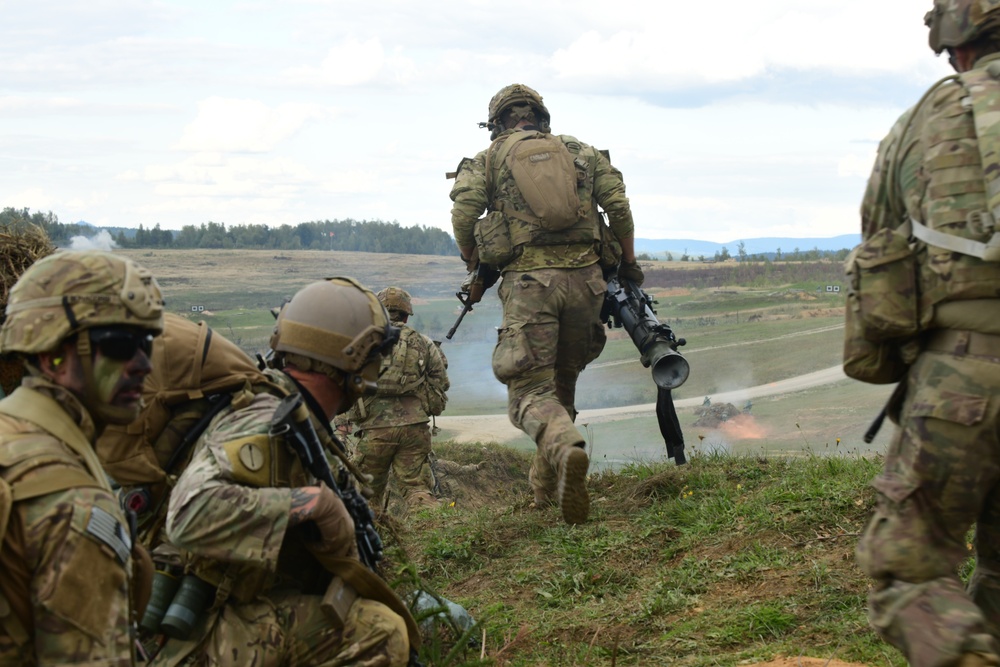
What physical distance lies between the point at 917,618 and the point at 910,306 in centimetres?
103

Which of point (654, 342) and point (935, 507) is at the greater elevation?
point (654, 342)

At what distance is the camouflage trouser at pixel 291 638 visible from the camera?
11.9 feet

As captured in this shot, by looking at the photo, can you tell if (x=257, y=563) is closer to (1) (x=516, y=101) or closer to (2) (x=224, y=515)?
(2) (x=224, y=515)

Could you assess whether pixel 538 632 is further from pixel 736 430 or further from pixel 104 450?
pixel 736 430

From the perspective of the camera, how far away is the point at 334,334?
3.97 metres

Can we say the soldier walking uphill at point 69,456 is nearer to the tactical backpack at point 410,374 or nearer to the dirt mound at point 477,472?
the tactical backpack at point 410,374

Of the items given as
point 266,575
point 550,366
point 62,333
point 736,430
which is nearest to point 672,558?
point 550,366

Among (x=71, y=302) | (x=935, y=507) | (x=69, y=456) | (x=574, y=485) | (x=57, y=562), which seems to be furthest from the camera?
(x=574, y=485)

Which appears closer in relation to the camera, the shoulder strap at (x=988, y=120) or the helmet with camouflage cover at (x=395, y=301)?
the shoulder strap at (x=988, y=120)

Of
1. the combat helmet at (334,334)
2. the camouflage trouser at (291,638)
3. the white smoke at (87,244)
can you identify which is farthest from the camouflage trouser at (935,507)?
the white smoke at (87,244)

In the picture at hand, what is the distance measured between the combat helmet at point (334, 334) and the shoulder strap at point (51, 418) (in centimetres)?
129

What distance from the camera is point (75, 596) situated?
8.21 ft

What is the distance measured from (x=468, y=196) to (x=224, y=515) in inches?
192

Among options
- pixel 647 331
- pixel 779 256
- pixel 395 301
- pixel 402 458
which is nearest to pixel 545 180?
pixel 647 331
